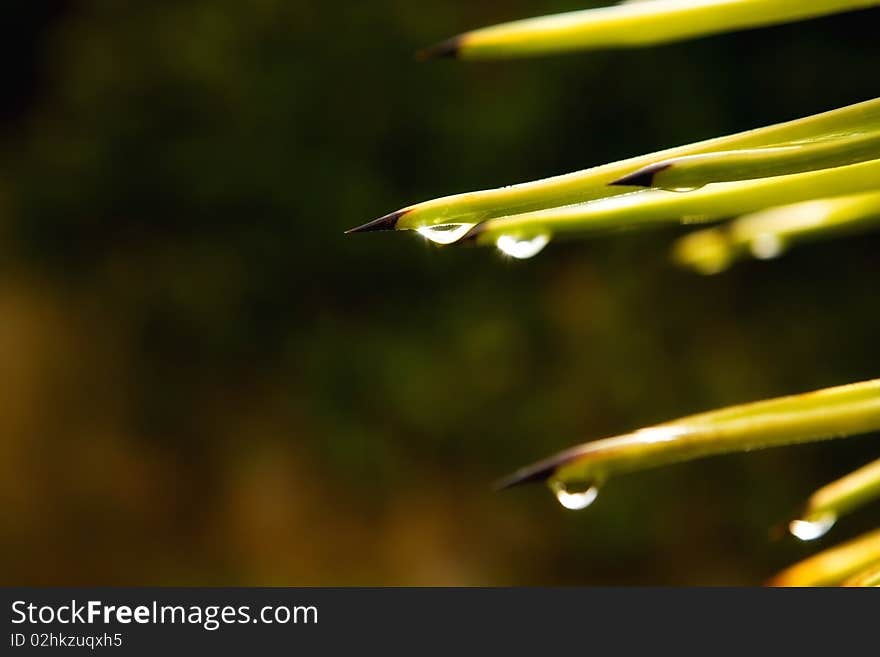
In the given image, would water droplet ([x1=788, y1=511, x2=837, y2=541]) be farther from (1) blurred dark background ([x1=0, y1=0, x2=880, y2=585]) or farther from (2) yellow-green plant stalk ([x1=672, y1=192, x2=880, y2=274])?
(1) blurred dark background ([x1=0, y1=0, x2=880, y2=585])

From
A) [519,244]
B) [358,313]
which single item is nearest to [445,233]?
[519,244]

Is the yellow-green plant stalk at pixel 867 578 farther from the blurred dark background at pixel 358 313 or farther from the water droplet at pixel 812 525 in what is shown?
the blurred dark background at pixel 358 313

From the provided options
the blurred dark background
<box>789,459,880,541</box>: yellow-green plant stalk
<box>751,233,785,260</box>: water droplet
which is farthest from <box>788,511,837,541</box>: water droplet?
the blurred dark background

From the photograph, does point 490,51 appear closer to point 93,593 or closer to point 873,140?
point 873,140

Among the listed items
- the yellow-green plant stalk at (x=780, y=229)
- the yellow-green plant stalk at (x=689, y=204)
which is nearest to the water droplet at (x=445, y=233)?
the yellow-green plant stalk at (x=689, y=204)

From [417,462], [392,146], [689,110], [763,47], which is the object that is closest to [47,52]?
[392,146]

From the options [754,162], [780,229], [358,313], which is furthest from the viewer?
[358,313]

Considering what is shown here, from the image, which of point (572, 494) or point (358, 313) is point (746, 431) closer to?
point (572, 494)
